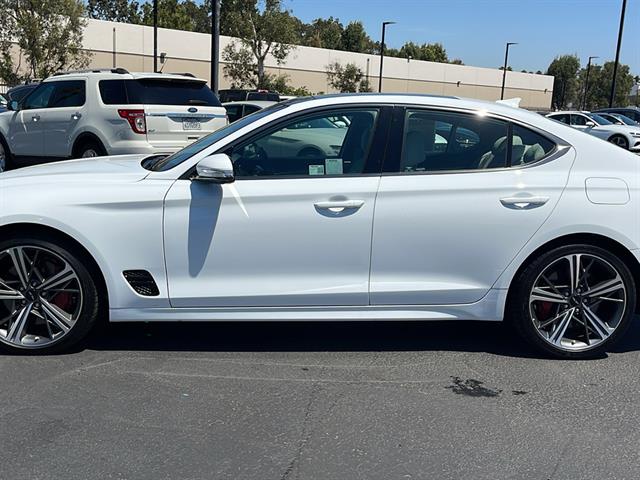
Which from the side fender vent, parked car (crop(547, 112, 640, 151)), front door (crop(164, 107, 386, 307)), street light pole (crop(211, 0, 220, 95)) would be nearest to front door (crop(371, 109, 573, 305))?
front door (crop(164, 107, 386, 307))

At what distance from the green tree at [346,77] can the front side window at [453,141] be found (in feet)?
179

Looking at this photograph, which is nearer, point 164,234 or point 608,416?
point 608,416

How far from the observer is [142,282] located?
4027 mm

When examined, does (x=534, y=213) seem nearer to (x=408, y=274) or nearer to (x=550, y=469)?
(x=408, y=274)

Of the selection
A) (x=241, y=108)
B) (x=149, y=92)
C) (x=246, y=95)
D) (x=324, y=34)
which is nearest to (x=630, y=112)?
(x=246, y=95)

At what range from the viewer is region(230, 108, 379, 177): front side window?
4.12 metres

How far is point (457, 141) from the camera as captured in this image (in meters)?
4.23

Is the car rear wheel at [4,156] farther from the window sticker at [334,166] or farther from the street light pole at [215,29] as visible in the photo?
the window sticker at [334,166]

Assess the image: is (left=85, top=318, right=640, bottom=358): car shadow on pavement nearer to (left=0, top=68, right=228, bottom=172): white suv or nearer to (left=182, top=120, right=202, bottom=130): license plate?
(left=0, top=68, right=228, bottom=172): white suv

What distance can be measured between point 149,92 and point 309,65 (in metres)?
50.6

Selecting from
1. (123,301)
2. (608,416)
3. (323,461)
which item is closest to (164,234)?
(123,301)

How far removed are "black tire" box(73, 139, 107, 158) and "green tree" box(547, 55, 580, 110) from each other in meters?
90.3

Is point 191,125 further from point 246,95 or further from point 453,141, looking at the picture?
point 246,95

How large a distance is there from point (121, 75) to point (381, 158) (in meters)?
7.37
